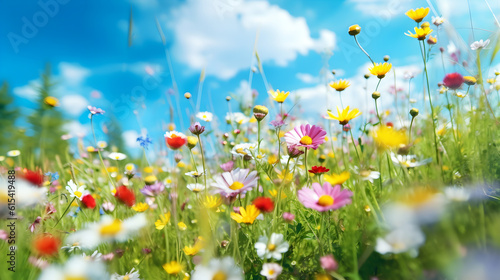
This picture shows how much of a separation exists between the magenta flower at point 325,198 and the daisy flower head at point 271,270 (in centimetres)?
14

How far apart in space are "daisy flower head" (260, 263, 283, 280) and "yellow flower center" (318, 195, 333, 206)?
5.9 inches

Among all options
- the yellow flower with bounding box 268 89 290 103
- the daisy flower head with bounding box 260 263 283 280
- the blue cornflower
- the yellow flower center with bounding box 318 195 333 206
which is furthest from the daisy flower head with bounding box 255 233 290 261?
the blue cornflower

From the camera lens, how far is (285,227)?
0.85 m

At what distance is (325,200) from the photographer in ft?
1.96

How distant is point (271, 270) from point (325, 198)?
18 cm

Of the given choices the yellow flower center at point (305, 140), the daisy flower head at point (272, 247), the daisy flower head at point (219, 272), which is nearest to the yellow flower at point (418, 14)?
the yellow flower center at point (305, 140)

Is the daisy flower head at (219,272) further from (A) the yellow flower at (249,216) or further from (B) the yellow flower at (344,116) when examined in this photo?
(B) the yellow flower at (344,116)

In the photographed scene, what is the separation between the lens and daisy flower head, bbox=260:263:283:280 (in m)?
0.61

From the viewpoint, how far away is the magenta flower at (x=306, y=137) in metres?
0.82

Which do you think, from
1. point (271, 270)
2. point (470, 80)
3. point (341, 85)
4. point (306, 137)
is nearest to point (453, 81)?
point (470, 80)

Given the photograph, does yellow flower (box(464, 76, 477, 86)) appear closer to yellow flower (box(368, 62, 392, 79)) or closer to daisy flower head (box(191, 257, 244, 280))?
yellow flower (box(368, 62, 392, 79))

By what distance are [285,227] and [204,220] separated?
0.49 meters

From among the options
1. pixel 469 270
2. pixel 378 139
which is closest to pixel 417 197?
pixel 469 270

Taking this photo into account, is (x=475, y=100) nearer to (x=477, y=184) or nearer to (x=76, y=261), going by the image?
(x=477, y=184)
